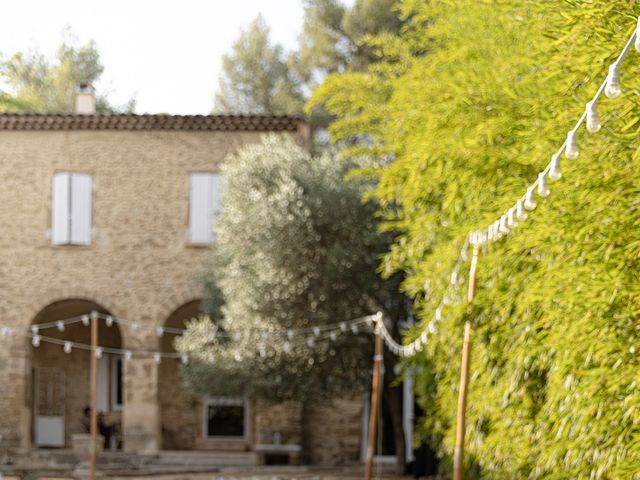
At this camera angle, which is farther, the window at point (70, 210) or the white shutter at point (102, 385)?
the white shutter at point (102, 385)

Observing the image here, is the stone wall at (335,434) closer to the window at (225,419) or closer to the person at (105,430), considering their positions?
the window at (225,419)

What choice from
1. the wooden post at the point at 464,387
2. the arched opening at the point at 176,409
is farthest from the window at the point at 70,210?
the wooden post at the point at 464,387

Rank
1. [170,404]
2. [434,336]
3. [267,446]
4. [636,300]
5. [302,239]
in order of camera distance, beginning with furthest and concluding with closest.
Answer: [170,404] → [267,446] → [302,239] → [434,336] → [636,300]

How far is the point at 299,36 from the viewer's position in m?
31.8

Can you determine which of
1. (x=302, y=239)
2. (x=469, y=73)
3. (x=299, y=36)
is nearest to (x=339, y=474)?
(x=302, y=239)

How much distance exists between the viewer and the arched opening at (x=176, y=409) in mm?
22891

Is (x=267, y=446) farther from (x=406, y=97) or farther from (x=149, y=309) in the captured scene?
(x=406, y=97)

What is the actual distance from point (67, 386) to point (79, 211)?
12.9 feet

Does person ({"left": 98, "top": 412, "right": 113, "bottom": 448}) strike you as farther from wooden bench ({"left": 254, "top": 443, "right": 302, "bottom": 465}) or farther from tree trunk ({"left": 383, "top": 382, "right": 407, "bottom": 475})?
tree trunk ({"left": 383, "top": 382, "right": 407, "bottom": 475})

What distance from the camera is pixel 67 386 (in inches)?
928

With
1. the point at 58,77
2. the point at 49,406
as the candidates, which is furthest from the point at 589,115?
the point at 58,77

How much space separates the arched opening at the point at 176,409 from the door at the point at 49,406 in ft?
6.94

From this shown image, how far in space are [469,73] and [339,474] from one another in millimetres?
10133

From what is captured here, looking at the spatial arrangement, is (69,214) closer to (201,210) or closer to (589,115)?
(201,210)
